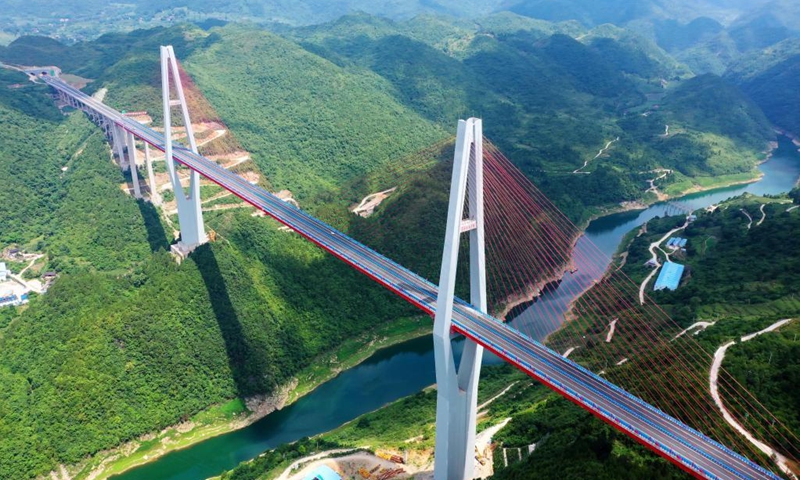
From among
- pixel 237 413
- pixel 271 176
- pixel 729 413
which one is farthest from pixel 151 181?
pixel 729 413

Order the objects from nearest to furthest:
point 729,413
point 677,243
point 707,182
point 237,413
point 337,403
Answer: point 729,413, point 237,413, point 337,403, point 677,243, point 707,182

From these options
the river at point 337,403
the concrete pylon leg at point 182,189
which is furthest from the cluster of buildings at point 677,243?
the concrete pylon leg at point 182,189

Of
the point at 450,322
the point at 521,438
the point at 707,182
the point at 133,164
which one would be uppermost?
the point at 707,182

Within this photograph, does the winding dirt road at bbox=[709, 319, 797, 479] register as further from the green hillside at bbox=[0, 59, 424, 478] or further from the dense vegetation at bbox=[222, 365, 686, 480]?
the green hillside at bbox=[0, 59, 424, 478]

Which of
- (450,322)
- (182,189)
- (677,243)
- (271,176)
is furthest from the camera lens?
(271,176)

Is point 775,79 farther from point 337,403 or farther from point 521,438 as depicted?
point 521,438

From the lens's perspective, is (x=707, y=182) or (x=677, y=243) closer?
(x=677, y=243)

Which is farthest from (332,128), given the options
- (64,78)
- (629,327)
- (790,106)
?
(790,106)
